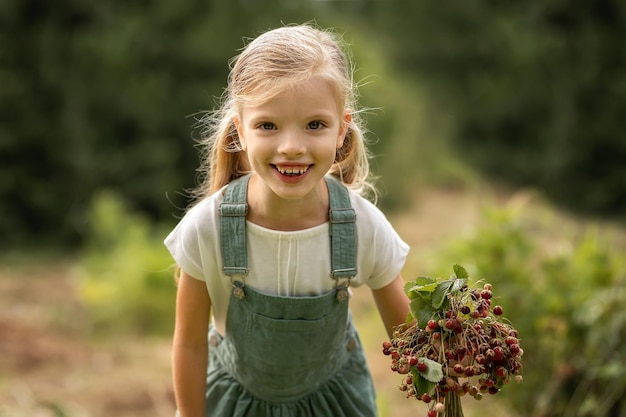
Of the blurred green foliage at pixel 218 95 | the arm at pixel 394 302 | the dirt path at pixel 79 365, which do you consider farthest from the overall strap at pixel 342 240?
the blurred green foliage at pixel 218 95

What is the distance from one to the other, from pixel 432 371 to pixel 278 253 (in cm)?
57

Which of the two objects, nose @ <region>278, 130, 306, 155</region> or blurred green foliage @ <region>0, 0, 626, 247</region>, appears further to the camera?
blurred green foliage @ <region>0, 0, 626, 247</region>

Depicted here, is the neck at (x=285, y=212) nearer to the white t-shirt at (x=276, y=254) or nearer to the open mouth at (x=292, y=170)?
the white t-shirt at (x=276, y=254)

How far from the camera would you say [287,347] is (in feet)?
6.65

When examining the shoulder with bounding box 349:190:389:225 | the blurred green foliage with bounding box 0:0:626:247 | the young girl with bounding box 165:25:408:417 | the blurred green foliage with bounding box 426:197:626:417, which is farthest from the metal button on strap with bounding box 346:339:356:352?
the blurred green foliage with bounding box 0:0:626:247

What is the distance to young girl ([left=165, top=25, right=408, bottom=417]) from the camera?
6.06ft

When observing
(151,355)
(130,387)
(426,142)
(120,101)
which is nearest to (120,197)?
(120,101)

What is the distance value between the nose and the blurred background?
55cm

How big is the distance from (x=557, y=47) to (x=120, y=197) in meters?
5.53

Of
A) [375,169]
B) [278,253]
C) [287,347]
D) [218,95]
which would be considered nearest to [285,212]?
[278,253]

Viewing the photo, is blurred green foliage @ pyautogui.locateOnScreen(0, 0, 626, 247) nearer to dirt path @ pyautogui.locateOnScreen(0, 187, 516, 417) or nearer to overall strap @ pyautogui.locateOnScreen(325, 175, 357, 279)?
dirt path @ pyautogui.locateOnScreen(0, 187, 516, 417)

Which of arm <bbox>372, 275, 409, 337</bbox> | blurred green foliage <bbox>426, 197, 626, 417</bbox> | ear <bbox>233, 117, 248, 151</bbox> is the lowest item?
blurred green foliage <bbox>426, 197, 626, 417</bbox>

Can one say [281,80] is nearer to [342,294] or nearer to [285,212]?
[285,212]

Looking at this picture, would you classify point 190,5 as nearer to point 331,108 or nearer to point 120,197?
point 120,197
